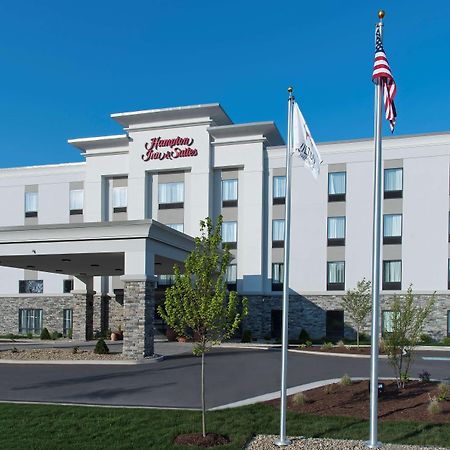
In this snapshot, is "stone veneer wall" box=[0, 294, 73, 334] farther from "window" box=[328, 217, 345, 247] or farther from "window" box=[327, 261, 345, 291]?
"window" box=[328, 217, 345, 247]

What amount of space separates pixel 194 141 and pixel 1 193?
1774 cm

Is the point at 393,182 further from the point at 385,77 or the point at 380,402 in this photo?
the point at 385,77

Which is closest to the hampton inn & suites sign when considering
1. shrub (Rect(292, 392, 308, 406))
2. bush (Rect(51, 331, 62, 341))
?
bush (Rect(51, 331, 62, 341))

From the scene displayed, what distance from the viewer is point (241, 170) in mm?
40344

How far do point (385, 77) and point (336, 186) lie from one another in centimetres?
2885

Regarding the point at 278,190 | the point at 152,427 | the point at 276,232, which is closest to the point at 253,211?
the point at 276,232

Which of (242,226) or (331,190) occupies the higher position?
(331,190)

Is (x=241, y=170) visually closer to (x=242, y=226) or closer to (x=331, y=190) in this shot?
(x=242, y=226)

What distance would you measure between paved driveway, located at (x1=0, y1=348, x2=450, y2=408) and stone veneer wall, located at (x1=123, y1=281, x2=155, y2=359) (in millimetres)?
1063

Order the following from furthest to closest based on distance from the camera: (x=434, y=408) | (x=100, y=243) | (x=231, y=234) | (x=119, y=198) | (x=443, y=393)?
(x=119, y=198) < (x=231, y=234) < (x=100, y=243) < (x=443, y=393) < (x=434, y=408)

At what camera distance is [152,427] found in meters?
11.1

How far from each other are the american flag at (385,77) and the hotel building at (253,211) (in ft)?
74.8

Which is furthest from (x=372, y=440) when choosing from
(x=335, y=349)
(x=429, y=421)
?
(x=335, y=349)

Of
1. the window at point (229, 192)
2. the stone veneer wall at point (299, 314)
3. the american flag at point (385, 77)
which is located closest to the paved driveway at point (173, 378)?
the american flag at point (385, 77)
